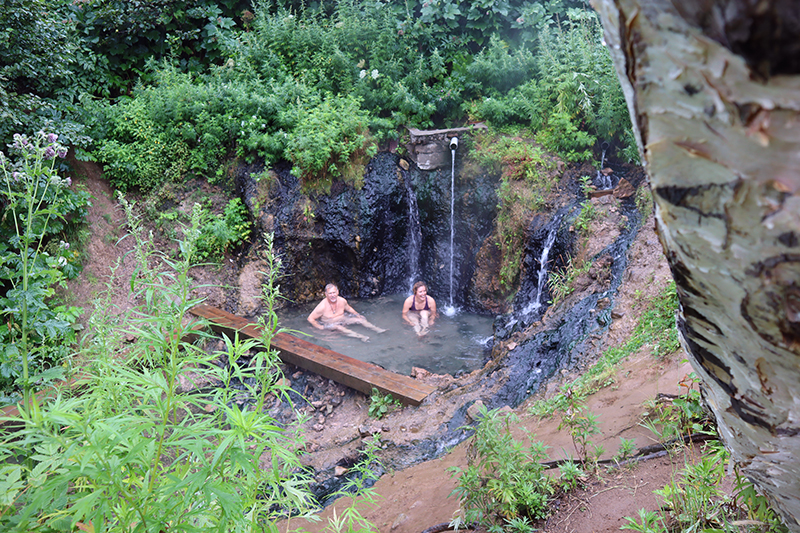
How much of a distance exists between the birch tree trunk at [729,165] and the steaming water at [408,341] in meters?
5.41

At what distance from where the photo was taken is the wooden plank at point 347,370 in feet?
16.2

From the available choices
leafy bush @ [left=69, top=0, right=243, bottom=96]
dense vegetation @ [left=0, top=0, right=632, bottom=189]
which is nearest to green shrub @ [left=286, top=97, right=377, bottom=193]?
dense vegetation @ [left=0, top=0, right=632, bottom=189]

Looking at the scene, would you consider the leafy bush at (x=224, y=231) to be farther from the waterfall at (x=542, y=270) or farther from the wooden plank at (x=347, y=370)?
the waterfall at (x=542, y=270)

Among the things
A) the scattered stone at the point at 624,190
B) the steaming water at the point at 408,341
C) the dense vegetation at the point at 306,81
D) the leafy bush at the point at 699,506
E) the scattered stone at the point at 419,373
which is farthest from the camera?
the dense vegetation at the point at 306,81

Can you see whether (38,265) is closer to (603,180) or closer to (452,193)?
(452,193)

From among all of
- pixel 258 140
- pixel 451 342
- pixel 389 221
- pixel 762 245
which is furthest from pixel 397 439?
pixel 258 140

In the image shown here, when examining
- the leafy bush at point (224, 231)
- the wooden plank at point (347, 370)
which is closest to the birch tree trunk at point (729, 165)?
the wooden plank at point (347, 370)

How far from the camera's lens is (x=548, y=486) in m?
2.38

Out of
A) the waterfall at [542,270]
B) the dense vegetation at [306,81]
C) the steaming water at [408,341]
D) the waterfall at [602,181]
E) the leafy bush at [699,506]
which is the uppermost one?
the dense vegetation at [306,81]

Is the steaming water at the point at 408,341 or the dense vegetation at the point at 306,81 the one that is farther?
the dense vegetation at the point at 306,81

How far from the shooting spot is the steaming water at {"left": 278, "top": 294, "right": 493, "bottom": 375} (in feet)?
20.7

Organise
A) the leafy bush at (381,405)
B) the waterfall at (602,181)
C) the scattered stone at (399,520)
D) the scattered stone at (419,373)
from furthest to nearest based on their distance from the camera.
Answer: the waterfall at (602,181) → the scattered stone at (419,373) → the leafy bush at (381,405) → the scattered stone at (399,520)

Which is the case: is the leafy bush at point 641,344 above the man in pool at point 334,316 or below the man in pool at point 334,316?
above

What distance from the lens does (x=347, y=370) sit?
5.37 metres
